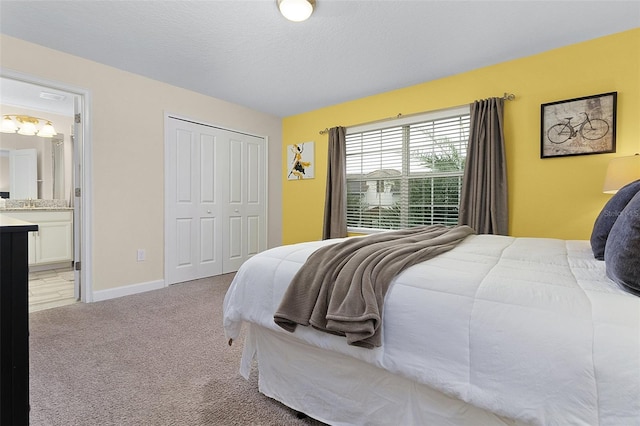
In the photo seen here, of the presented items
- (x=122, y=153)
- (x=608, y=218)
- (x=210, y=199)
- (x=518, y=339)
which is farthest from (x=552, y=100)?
(x=122, y=153)

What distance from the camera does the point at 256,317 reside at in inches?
57.5

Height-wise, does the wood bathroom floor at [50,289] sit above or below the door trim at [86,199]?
below

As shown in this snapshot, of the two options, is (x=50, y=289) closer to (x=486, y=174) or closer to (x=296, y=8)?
(x=296, y=8)

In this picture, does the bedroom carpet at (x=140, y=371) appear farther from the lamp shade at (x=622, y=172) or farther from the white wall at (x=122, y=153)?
the lamp shade at (x=622, y=172)

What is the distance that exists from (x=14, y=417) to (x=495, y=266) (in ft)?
5.57

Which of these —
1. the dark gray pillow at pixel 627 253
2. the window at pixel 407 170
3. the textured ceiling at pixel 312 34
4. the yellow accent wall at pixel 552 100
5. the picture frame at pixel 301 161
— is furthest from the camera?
the picture frame at pixel 301 161

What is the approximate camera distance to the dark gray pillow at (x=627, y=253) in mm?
885

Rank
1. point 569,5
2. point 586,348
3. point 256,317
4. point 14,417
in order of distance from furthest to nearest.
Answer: point 569,5 < point 256,317 < point 14,417 < point 586,348

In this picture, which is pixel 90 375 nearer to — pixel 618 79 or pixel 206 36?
pixel 206 36

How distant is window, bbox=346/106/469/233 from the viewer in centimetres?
343

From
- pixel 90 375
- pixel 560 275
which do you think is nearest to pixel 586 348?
pixel 560 275

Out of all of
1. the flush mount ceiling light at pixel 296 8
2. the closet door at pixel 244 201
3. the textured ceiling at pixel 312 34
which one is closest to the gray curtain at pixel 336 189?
the textured ceiling at pixel 312 34

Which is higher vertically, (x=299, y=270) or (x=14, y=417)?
(x=299, y=270)

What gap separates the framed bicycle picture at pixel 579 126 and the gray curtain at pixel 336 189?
7.26 ft
